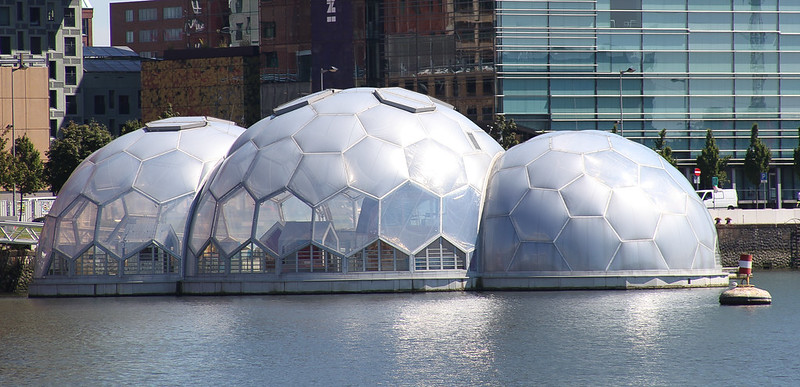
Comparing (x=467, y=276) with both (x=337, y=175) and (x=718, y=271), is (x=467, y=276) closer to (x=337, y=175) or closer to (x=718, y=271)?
(x=337, y=175)

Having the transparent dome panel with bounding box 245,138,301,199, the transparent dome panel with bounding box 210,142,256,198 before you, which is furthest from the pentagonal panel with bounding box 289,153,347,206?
the transparent dome panel with bounding box 210,142,256,198

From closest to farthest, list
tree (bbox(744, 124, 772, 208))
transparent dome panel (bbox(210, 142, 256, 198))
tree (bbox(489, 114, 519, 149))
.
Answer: transparent dome panel (bbox(210, 142, 256, 198)) < tree (bbox(489, 114, 519, 149)) < tree (bbox(744, 124, 772, 208))

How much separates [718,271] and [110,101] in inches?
3785

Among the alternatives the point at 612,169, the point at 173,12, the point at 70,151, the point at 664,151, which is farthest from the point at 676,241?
the point at 173,12

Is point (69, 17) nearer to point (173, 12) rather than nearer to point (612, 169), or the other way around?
point (173, 12)

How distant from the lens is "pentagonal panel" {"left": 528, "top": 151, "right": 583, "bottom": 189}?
46906mm

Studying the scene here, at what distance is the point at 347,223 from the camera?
1815 inches

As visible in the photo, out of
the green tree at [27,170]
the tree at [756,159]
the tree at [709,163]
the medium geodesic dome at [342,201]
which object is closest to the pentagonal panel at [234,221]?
the medium geodesic dome at [342,201]

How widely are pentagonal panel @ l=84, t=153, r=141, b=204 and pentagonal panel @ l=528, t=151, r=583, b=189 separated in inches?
615

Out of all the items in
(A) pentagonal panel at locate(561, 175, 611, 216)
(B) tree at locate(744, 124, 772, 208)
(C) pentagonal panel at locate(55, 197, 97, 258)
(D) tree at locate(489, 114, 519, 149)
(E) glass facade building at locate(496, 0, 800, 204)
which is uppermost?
(E) glass facade building at locate(496, 0, 800, 204)

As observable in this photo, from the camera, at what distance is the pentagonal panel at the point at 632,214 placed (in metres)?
46.1

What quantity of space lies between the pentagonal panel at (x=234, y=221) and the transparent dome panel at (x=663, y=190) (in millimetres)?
15028

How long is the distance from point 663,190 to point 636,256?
3.06m

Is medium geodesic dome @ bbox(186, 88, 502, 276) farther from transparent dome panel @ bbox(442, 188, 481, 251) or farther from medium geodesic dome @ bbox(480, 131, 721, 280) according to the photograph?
medium geodesic dome @ bbox(480, 131, 721, 280)
